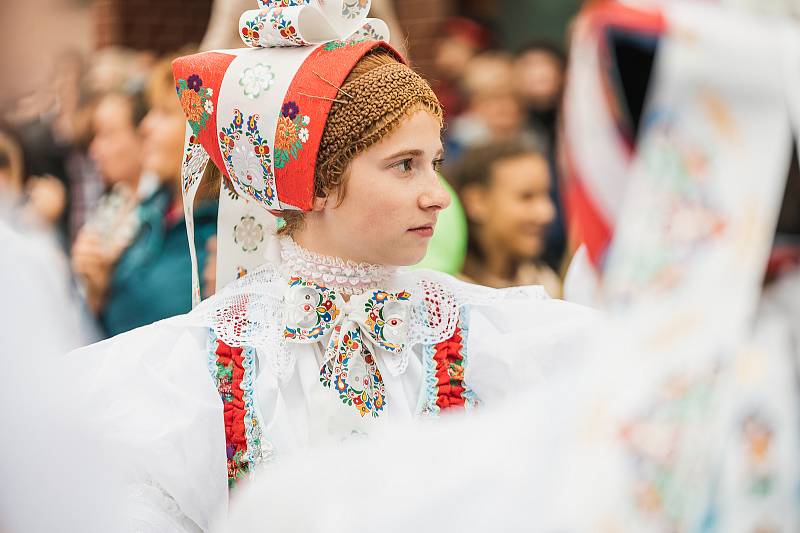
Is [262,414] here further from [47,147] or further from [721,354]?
[47,147]

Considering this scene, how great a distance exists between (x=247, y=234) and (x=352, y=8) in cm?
56

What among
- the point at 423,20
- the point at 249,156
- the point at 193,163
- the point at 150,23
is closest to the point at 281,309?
the point at 249,156

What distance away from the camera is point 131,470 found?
205 centimetres

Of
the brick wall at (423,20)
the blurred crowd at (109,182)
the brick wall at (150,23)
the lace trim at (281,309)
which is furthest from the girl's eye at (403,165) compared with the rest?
the brick wall at (150,23)

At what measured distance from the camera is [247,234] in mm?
2537

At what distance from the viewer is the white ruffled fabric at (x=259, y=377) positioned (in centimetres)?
208

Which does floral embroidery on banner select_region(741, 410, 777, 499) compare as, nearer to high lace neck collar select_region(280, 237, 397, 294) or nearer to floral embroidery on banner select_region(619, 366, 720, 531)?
floral embroidery on banner select_region(619, 366, 720, 531)

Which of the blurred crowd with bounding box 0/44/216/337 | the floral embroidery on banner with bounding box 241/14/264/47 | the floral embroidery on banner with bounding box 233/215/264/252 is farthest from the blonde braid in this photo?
the blurred crowd with bounding box 0/44/216/337

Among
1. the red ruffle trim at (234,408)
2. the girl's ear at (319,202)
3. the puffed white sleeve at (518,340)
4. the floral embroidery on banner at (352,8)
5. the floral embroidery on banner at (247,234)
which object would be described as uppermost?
the floral embroidery on banner at (352,8)

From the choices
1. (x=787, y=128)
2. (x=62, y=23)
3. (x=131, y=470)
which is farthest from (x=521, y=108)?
(x=62, y=23)

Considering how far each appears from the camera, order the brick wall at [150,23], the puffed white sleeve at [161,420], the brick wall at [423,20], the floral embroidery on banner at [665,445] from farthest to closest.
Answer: the brick wall at [150,23] < the brick wall at [423,20] < the puffed white sleeve at [161,420] < the floral embroidery on banner at [665,445]

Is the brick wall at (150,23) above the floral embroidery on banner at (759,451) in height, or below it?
below

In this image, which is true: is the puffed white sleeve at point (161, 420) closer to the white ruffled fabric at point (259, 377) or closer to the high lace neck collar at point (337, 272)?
the white ruffled fabric at point (259, 377)

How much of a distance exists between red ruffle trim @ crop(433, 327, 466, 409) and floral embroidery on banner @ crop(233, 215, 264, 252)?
1.65 feet
